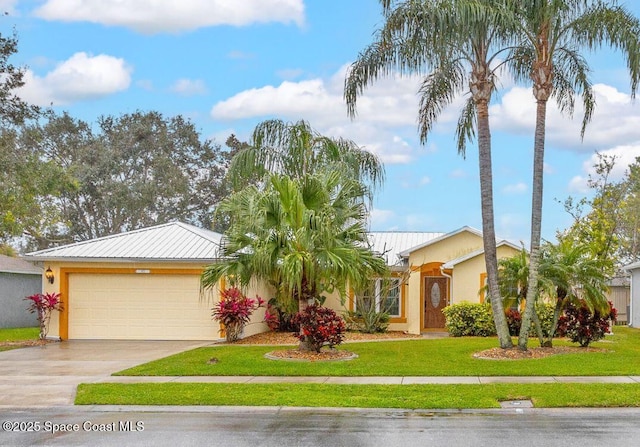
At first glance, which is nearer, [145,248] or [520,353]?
[520,353]

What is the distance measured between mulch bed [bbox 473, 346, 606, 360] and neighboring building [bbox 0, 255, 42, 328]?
67.6ft

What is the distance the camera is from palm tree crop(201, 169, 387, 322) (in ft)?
50.8

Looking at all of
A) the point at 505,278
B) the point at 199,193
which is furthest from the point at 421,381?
the point at 199,193

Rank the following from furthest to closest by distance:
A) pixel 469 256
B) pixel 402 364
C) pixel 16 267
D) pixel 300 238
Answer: pixel 16 267, pixel 469 256, pixel 300 238, pixel 402 364

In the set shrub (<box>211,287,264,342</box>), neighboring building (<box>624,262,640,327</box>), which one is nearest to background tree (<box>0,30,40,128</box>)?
shrub (<box>211,287,264,342</box>)

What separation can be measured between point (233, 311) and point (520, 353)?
305 inches

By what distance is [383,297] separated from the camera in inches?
971

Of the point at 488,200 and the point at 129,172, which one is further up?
the point at 129,172

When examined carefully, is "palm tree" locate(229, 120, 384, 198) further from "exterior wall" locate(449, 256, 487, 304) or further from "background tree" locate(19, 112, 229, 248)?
"background tree" locate(19, 112, 229, 248)

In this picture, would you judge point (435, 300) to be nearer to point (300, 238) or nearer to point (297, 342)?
point (297, 342)

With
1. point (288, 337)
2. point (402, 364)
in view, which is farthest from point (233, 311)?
point (402, 364)

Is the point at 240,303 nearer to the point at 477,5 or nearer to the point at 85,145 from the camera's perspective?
the point at 477,5

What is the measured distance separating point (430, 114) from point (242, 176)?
303 inches

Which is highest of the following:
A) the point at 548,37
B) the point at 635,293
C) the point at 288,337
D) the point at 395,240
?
the point at 548,37
